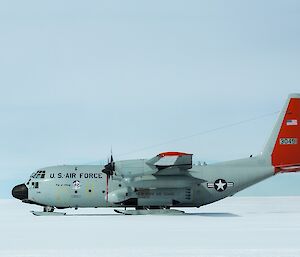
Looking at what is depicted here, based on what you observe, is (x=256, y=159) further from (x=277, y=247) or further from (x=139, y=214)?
(x=277, y=247)

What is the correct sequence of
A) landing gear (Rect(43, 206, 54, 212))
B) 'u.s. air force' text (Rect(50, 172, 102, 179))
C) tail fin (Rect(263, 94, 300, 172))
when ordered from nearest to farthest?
'u.s. air force' text (Rect(50, 172, 102, 179)) < landing gear (Rect(43, 206, 54, 212)) < tail fin (Rect(263, 94, 300, 172))

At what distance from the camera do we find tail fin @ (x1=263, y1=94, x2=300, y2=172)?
32.9 meters

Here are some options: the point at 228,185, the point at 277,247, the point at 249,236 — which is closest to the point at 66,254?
the point at 277,247

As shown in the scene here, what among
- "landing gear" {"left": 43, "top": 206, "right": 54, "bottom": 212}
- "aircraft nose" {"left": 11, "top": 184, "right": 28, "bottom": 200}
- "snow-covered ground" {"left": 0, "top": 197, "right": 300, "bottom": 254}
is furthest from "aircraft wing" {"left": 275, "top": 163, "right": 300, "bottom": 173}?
"aircraft nose" {"left": 11, "top": 184, "right": 28, "bottom": 200}

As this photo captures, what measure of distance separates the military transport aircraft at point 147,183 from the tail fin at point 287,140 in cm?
6

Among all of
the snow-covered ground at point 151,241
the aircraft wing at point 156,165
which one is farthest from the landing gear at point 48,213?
the snow-covered ground at point 151,241

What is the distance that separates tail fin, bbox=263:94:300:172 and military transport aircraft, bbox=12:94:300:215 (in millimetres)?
59

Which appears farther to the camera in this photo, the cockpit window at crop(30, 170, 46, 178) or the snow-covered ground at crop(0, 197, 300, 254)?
the cockpit window at crop(30, 170, 46, 178)

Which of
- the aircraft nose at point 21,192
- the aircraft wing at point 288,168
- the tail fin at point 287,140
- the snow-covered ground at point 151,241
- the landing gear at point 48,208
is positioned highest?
the tail fin at point 287,140

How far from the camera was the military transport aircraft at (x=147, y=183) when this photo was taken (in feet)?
104

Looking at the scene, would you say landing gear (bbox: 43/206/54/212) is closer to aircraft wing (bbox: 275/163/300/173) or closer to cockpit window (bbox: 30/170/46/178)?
cockpit window (bbox: 30/170/46/178)

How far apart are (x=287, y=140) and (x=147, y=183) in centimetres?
885

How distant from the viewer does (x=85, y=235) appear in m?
18.2

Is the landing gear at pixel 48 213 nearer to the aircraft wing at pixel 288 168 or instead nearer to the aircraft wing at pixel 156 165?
the aircraft wing at pixel 156 165
